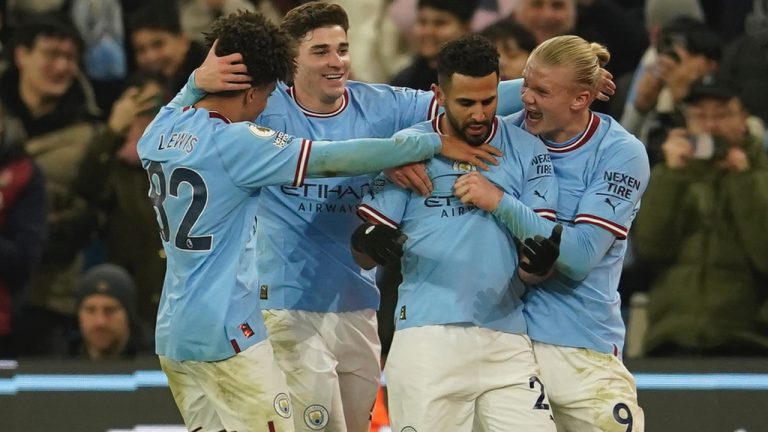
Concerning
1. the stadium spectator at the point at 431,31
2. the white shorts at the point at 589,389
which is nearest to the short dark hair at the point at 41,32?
the stadium spectator at the point at 431,31

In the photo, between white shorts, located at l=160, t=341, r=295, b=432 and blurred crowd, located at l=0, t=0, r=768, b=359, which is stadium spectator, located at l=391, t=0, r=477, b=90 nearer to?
blurred crowd, located at l=0, t=0, r=768, b=359

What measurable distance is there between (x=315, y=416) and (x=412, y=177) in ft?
4.05

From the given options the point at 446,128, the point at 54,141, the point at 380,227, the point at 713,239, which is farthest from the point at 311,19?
the point at 54,141

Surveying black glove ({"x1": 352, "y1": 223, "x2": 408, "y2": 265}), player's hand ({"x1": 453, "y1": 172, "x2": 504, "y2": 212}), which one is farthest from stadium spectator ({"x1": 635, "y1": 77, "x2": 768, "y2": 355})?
black glove ({"x1": 352, "y1": 223, "x2": 408, "y2": 265})

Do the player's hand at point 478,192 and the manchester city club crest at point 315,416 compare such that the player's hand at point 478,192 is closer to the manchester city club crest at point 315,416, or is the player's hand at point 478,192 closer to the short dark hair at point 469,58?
the short dark hair at point 469,58

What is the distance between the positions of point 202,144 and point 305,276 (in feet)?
3.69

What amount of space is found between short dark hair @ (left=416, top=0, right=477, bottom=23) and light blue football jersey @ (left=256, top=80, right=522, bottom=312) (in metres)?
3.00

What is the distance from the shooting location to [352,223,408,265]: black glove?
5766 mm

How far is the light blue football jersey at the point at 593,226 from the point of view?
602cm

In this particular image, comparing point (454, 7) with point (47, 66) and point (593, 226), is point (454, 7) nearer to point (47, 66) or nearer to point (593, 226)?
point (47, 66)

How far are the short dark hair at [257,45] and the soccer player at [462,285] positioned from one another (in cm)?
58

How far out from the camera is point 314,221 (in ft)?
21.6

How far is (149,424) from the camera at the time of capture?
8.14m

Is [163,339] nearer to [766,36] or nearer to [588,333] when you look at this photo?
[588,333]
